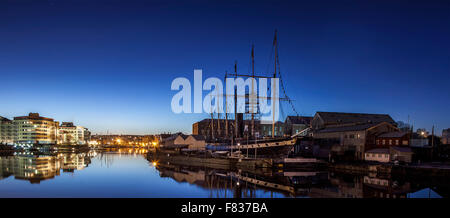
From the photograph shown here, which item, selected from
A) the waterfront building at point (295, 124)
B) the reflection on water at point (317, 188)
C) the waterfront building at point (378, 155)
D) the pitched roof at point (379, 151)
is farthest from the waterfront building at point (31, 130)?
the pitched roof at point (379, 151)

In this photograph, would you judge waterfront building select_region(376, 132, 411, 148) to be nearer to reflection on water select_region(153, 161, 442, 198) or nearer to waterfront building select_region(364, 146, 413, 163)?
waterfront building select_region(364, 146, 413, 163)

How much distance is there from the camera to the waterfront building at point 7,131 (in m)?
168

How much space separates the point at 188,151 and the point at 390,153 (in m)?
39.0

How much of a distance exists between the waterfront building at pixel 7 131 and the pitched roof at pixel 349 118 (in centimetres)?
17623

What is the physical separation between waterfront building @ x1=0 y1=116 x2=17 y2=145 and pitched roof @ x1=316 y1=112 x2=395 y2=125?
176 meters

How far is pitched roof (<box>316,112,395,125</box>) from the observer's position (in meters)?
62.3

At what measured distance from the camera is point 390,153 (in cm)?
3922

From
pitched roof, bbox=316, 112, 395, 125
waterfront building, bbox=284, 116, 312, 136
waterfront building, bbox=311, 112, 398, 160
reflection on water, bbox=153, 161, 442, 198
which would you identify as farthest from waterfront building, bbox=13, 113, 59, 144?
reflection on water, bbox=153, 161, 442, 198

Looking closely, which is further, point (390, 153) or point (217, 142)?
point (217, 142)

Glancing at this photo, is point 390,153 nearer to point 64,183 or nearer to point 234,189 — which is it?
point 234,189
